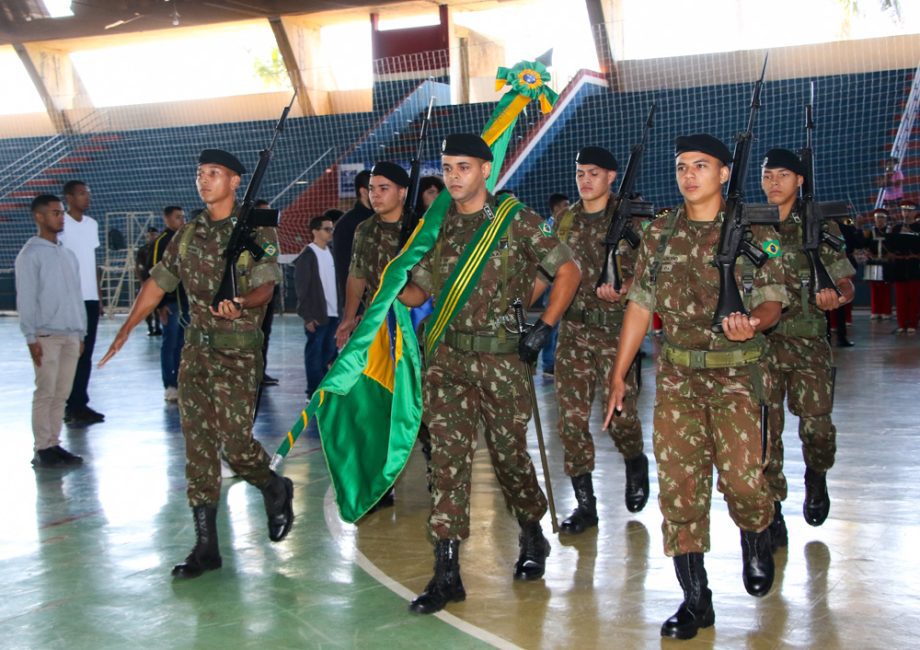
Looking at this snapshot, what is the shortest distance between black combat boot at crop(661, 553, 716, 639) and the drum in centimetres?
1287

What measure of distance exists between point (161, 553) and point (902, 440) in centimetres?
527

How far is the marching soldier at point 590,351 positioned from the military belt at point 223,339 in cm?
165

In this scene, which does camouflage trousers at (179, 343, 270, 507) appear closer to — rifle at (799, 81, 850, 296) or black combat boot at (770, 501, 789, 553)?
black combat boot at (770, 501, 789, 553)

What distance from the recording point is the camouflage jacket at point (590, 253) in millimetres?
5785

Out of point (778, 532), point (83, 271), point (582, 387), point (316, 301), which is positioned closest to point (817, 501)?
point (778, 532)

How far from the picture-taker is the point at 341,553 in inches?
210

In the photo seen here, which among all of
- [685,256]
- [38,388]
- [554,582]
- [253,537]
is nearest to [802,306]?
[685,256]

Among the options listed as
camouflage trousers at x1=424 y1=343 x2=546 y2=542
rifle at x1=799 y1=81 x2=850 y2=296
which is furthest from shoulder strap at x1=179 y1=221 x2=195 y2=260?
rifle at x1=799 y1=81 x2=850 y2=296

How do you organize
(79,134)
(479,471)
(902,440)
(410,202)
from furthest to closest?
1. (79,134)
2. (902,440)
3. (479,471)
4. (410,202)

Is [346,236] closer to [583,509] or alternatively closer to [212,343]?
[212,343]

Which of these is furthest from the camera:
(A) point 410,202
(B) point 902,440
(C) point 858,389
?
(C) point 858,389

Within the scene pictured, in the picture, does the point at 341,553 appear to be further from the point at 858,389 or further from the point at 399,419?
the point at 858,389

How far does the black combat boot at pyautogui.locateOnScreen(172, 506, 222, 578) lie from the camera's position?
4.96m

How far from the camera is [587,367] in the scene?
578 cm
